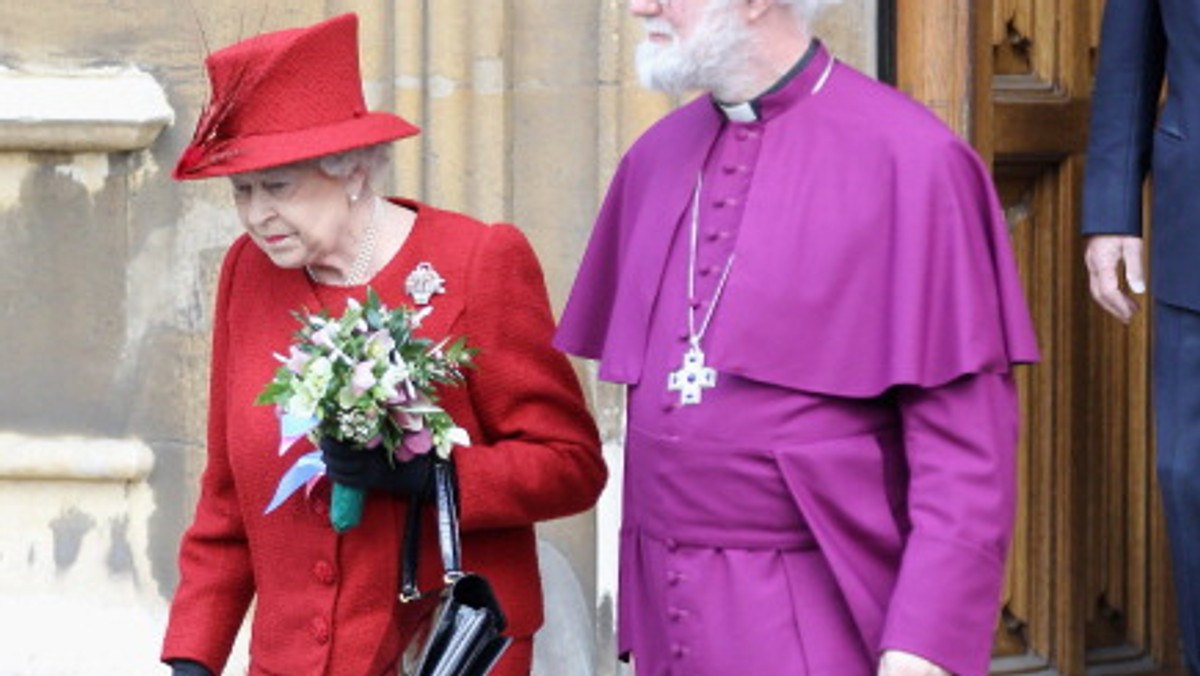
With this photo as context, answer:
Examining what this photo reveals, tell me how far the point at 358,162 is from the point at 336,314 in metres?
0.22

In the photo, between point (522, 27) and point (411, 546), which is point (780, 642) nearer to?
point (411, 546)

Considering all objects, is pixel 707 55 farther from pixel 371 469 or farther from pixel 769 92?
pixel 371 469

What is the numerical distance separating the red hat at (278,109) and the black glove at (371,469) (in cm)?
43

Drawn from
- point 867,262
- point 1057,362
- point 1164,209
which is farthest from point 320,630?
point 1057,362

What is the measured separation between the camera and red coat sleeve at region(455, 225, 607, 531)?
15.2 feet

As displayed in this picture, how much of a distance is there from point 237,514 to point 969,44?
2.03 metres

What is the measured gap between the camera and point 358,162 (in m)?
4.69

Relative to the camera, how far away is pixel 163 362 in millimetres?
6418

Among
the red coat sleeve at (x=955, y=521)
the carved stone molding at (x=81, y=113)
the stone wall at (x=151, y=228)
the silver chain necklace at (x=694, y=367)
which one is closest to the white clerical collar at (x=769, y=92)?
the silver chain necklace at (x=694, y=367)

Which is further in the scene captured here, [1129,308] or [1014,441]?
[1129,308]

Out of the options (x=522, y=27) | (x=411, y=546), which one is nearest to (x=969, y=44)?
(x=522, y=27)

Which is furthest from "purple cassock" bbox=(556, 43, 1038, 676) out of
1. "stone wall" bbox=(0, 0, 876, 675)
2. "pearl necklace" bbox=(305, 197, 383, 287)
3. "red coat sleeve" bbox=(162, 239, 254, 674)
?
"stone wall" bbox=(0, 0, 876, 675)

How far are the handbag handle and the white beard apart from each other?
610 millimetres

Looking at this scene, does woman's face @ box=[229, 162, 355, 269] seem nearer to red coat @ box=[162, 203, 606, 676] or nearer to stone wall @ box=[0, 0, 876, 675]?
red coat @ box=[162, 203, 606, 676]
